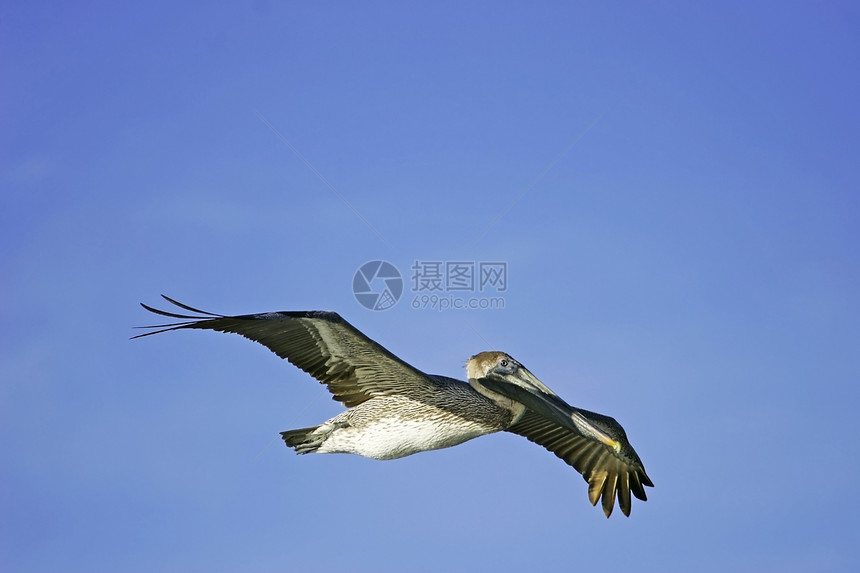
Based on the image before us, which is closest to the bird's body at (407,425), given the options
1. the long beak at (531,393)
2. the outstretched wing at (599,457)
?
the long beak at (531,393)

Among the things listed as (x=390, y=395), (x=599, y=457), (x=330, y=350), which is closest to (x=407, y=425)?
(x=390, y=395)

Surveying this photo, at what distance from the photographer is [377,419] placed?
352 inches

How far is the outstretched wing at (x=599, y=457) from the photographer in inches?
407

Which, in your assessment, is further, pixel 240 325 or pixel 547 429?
pixel 547 429

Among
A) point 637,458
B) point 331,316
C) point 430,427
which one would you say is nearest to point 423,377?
point 430,427

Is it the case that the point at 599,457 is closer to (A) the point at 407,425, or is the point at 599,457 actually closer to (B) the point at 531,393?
(B) the point at 531,393

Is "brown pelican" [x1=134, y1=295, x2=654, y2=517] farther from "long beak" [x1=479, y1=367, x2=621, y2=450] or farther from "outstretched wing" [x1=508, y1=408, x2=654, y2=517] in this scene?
"outstretched wing" [x1=508, y1=408, x2=654, y2=517]

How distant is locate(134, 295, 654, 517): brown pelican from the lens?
347 inches

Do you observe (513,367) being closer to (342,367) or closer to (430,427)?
(430,427)

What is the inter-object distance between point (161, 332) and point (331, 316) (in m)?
1.59

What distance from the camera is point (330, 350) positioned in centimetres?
906

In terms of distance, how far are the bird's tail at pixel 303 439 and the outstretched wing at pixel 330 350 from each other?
0.44 meters

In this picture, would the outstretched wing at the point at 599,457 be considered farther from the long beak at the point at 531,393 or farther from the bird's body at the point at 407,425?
the bird's body at the point at 407,425

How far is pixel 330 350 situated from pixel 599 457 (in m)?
3.63
